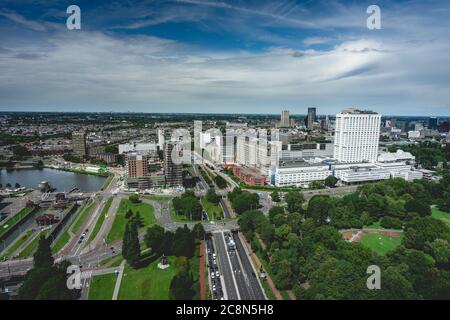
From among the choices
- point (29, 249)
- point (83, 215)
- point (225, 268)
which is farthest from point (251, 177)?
point (29, 249)

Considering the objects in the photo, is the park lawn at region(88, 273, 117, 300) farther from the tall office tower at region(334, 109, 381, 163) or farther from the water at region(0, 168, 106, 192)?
the tall office tower at region(334, 109, 381, 163)

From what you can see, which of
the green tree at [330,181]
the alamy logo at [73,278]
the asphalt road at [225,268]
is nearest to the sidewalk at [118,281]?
the alamy logo at [73,278]

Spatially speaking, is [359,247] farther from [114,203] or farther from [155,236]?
[114,203]

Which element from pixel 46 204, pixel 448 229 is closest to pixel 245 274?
pixel 448 229

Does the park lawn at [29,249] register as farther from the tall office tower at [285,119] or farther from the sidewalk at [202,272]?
the tall office tower at [285,119]

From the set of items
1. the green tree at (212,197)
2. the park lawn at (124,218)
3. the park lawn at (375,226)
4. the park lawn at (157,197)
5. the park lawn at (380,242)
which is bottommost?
the park lawn at (124,218)
